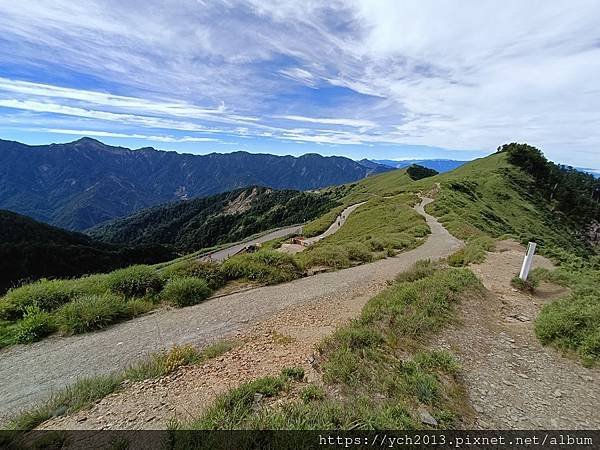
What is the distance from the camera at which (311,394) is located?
17.0 ft

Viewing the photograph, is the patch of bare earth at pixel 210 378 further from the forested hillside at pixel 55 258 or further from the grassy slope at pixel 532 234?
the forested hillside at pixel 55 258

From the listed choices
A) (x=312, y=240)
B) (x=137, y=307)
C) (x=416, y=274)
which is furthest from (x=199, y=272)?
(x=312, y=240)

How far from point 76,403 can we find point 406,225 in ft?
100

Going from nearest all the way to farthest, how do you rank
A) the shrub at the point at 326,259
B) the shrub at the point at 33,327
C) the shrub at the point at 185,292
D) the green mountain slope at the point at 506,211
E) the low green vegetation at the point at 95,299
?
the shrub at the point at 33,327
the low green vegetation at the point at 95,299
the shrub at the point at 185,292
the shrub at the point at 326,259
the green mountain slope at the point at 506,211

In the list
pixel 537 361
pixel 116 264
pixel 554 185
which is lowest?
pixel 116 264

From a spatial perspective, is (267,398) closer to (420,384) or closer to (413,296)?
(420,384)

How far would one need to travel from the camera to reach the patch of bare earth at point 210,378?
488cm

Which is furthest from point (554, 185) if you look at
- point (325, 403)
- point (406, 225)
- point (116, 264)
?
point (116, 264)

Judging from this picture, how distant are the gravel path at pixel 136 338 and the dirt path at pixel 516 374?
4.12 metres

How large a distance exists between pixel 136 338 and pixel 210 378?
117 inches

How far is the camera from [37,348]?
7371mm

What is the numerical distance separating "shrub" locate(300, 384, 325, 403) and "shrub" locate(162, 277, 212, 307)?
6140 mm

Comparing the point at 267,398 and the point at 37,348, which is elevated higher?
the point at 267,398

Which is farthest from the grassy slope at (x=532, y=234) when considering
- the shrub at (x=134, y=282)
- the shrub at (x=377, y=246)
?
the shrub at (x=134, y=282)
